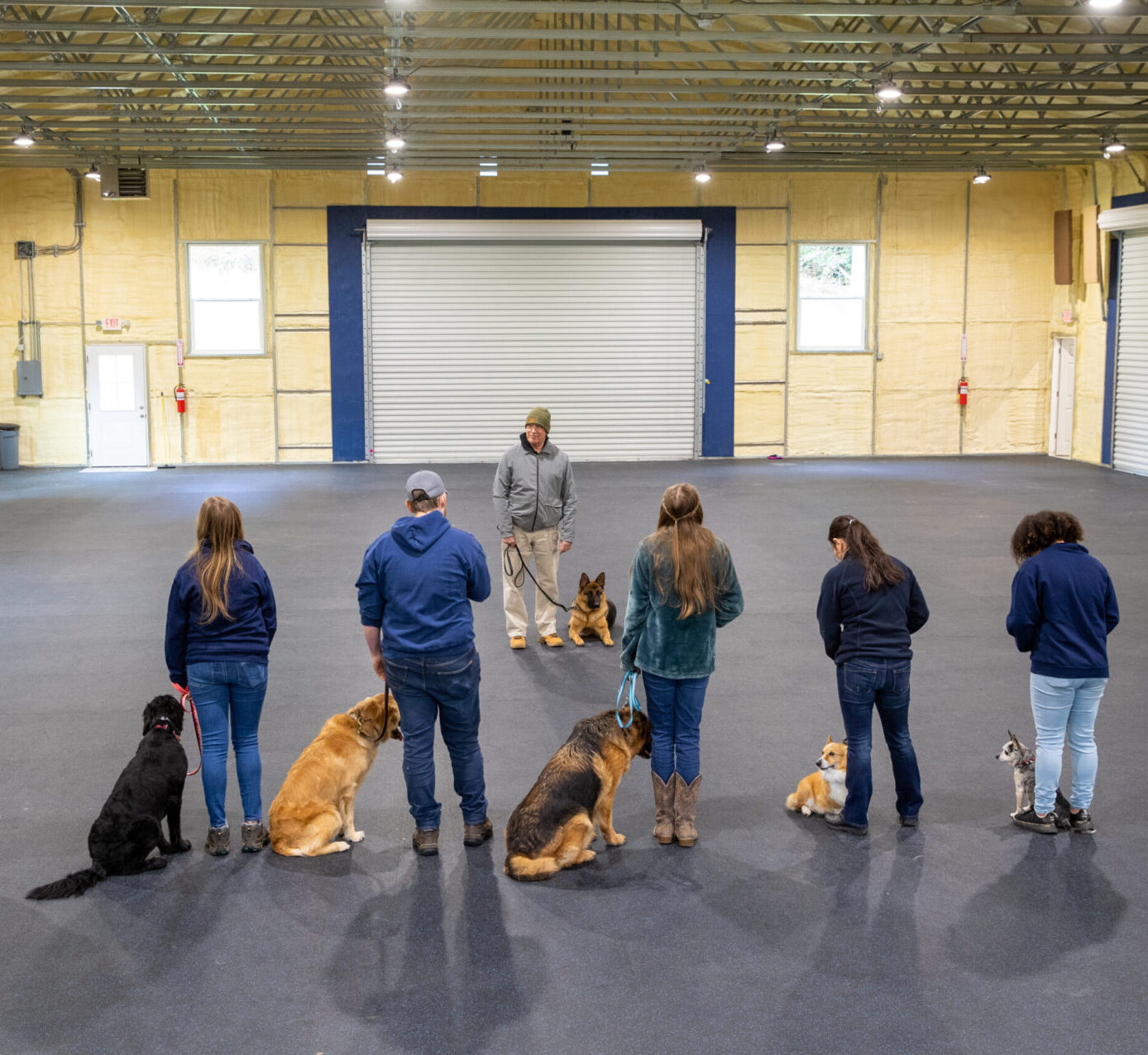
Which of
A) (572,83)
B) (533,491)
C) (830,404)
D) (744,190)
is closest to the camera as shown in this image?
(533,491)

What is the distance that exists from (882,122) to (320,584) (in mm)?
12095

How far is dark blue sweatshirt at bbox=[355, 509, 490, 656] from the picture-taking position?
511 cm

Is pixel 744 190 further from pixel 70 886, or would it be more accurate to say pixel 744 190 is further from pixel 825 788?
pixel 70 886

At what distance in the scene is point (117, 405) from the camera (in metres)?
22.3

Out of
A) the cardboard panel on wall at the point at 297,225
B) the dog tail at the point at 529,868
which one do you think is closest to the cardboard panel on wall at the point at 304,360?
the cardboard panel on wall at the point at 297,225

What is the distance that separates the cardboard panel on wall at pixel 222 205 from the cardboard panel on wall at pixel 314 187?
0.25 metres

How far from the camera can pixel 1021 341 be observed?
2377 cm

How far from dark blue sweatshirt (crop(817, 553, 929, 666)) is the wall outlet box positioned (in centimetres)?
2018

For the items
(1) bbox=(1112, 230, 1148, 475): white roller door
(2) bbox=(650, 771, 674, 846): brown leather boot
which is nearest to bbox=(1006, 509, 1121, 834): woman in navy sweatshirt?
(2) bbox=(650, 771, 674, 846): brown leather boot

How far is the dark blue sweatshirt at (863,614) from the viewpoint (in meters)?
5.32

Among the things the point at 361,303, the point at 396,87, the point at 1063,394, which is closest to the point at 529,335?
the point at 361,303

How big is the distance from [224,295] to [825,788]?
19.2 meters

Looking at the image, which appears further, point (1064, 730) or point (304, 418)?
point (304, 418)

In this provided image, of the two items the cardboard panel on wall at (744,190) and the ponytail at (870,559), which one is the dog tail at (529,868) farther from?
the cardboard panel on wall at (744,190)
